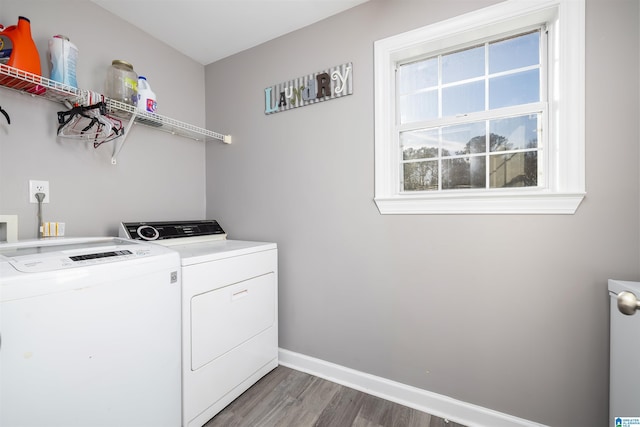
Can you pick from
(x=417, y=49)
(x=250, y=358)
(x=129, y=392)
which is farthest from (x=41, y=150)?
(x=417, y=49)

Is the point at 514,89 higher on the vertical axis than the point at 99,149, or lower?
higher

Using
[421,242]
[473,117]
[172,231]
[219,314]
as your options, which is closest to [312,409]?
[219,314]

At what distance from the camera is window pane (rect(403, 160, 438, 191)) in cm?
168

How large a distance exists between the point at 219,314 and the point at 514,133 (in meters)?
1.90

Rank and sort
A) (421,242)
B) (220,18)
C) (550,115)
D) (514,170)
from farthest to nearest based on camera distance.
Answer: (220,18) → (421,242) → (514,170) → (550,115)

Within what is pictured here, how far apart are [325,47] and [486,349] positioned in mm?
2085

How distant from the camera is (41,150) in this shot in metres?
1.46

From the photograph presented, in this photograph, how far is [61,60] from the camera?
1373 mm

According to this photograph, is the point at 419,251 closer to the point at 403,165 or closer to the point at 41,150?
the point at 403,165

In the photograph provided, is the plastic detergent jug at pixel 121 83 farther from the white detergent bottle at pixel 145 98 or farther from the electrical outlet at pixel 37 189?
the electrical outlet at pixel 37 189

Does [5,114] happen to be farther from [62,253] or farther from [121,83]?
[62,253]

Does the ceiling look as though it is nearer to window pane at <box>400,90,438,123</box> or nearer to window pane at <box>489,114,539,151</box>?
window pane at <box>400,90,438,123</box>

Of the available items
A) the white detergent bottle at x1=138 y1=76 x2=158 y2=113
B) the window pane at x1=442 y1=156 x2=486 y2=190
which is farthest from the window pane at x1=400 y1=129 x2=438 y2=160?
the white detergent bottle at x1=138 y1=76 x2=158 y2=113

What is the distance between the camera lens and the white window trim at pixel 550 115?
123 centimetres
